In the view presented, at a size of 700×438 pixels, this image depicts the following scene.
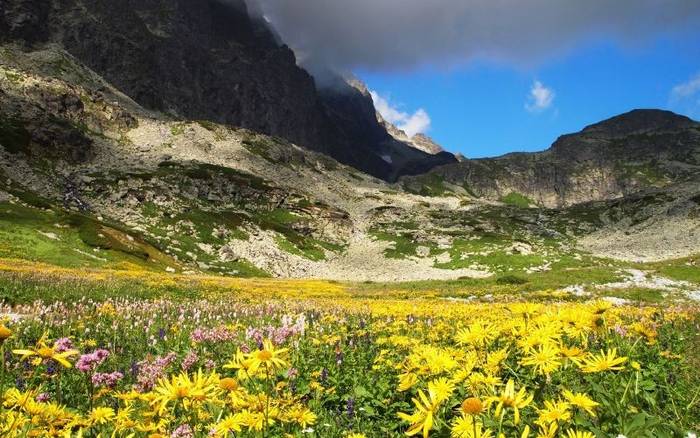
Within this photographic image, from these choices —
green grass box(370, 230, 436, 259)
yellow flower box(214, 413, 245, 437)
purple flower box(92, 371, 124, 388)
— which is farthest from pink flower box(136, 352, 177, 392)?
green grass box(370, 230, 436, 259)

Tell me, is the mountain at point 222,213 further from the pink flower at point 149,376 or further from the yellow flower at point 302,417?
the yellow flower at point 302,417

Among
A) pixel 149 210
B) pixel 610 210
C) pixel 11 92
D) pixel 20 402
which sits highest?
pixel 11 92

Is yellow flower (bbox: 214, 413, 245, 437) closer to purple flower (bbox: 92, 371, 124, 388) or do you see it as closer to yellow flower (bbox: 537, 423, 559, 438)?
yellow flower (bbox: 537, 423, 559, 438)

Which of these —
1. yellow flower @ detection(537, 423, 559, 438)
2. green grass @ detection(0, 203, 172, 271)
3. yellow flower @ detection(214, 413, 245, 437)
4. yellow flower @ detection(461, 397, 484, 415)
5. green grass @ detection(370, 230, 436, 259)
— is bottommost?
yellow flower @ detection(214, 413, 245, 437)

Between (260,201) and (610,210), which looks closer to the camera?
(260,201)

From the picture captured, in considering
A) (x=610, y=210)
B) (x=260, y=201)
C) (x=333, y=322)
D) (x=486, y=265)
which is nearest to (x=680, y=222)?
(x=610, y=210)

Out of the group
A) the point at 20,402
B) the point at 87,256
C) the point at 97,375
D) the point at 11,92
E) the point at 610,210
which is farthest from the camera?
the point at 610,210

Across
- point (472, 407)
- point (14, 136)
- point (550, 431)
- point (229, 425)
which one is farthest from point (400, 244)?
point (472, 407)

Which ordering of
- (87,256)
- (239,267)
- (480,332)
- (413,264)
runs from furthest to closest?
1. (413,264)
2. (239,267)
3. (87,256)
4. (480,332)

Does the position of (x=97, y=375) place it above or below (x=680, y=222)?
below

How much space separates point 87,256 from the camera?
5431 centimetres

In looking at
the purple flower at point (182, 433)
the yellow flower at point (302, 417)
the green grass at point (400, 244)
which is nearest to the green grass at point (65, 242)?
the green grass at point (400, 244)

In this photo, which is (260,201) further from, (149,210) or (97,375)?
(97,375)

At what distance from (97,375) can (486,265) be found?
90.0 meters
